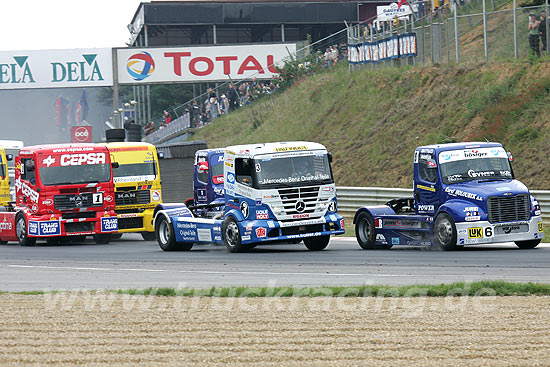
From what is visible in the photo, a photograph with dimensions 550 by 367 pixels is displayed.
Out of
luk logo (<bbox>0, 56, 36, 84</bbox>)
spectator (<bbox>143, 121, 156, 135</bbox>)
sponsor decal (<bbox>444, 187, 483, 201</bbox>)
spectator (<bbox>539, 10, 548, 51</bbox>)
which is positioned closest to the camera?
sponsor decal (<bbox>444, 187, 483, 201</bbox>)

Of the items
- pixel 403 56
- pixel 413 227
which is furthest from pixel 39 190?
pixel 403 56

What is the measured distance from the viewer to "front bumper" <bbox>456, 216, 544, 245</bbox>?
19.6 metres

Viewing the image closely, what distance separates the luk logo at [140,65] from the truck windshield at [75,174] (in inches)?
1340

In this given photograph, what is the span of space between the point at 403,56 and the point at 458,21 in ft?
16.9

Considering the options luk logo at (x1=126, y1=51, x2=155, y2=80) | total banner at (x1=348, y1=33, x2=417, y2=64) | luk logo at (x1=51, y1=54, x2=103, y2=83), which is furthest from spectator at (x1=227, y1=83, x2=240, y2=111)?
total banner at (x1=348, y1=33, x2=417, y2=64)

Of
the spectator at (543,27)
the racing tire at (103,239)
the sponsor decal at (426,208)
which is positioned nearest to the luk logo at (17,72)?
the racing tire at (103,239)

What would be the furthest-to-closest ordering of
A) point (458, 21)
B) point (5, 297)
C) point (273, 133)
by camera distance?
1. point (273, 133)
2. point (458, 21)
3. point (5, 297)

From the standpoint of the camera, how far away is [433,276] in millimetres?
15359

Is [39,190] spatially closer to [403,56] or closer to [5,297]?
[5,297]

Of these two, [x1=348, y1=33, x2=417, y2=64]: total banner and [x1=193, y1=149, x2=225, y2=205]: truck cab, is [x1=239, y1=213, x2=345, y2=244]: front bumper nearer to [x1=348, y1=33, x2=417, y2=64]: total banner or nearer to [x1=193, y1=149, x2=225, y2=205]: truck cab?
[x1=193, y1=149, x2=225, y2=205]: truck cab

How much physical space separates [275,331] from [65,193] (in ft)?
56.0

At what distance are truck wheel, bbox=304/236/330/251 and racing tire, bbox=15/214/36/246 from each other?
795cm

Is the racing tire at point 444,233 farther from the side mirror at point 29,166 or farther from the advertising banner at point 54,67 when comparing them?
the advertising banner at point 54,67

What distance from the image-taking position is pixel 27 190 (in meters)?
26.5
